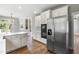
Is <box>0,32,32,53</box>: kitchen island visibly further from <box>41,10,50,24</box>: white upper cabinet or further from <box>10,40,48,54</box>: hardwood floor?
<box>41,10,50,24</box>: white upper cabinet

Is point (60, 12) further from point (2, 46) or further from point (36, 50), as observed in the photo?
point (2, 46)

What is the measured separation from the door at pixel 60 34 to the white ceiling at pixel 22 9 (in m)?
0.50

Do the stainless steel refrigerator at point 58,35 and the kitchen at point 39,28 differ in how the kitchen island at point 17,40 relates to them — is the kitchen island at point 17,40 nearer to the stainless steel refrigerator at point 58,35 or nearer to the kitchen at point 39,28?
the kitchen at point 39,28

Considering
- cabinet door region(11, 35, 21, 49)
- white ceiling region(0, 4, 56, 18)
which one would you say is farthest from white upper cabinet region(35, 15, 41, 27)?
cabinet door region(11, 35, 21, 49)

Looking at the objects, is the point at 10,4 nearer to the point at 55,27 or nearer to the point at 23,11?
the point at 23,11

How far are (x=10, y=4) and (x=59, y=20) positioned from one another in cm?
113

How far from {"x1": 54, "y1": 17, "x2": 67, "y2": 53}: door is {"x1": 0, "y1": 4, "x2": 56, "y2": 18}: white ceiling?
1.62 ft

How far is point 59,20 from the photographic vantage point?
2127 mm

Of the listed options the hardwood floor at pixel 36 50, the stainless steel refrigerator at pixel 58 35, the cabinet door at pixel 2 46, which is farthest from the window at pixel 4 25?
the stainless steel refrigerator at pixel 58 35

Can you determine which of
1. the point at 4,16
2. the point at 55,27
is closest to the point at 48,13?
the point at 55,27

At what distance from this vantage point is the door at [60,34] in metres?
2.08
